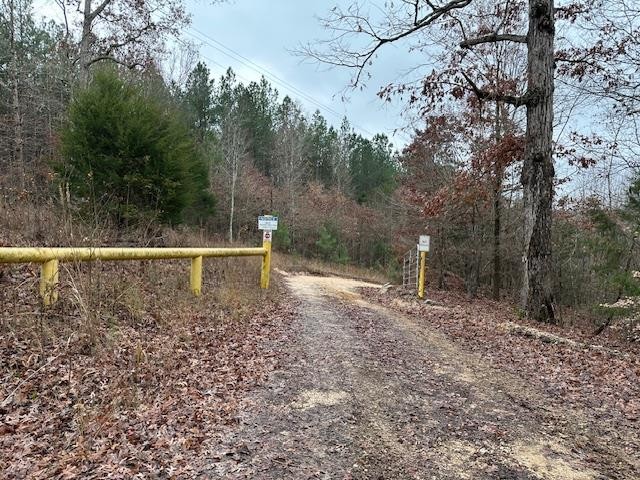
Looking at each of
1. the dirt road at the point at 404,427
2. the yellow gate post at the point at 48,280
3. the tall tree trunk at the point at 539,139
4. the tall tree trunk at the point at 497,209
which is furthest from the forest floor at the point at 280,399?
the tall tree trunk at the point at 497,209

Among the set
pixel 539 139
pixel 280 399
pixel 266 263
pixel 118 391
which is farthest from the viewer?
pixel 266 263

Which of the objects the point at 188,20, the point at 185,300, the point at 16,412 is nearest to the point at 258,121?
the point at 188,20

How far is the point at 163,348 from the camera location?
205 inches

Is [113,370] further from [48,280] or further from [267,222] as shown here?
[267,222]

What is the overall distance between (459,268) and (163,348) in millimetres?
16023

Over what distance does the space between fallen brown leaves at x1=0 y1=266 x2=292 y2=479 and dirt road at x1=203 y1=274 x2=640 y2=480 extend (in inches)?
13.3

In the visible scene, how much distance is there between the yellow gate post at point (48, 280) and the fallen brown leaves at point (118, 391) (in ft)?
0.53

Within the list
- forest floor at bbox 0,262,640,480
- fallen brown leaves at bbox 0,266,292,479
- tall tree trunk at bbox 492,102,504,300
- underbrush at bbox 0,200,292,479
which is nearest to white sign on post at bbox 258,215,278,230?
underbrush at bbox 0,200,292,479

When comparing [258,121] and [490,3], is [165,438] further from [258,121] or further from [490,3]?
[258,121]

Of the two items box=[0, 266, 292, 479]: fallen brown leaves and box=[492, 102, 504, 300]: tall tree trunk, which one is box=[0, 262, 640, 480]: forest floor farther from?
box=[492, 102, 504, 300]: tall tree trunk

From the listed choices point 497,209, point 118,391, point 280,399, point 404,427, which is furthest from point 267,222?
point 497,209

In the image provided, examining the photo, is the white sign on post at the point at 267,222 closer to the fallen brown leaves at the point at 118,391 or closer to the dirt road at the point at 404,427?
the fallen brown leaves at the point at 118,391

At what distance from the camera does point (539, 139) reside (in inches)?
356

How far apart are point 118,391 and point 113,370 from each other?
1.41 feet
